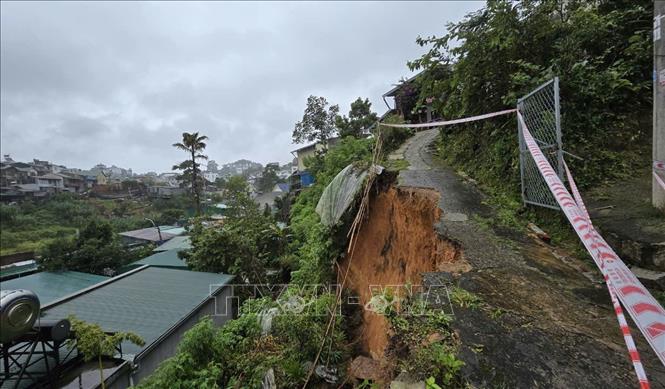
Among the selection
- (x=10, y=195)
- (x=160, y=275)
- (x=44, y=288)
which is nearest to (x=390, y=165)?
(x=160, y=275)

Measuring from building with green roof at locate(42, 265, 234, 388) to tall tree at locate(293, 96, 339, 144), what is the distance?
512 inches

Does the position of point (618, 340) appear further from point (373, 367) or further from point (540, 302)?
point (373, 367)

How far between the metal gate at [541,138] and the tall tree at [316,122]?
52.1ft

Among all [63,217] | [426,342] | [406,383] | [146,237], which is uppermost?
[426,342]

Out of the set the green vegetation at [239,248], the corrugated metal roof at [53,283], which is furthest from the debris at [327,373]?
the corrugated metal roof at [53,283]

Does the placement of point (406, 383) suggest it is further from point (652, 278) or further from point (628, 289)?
point (652, 278)

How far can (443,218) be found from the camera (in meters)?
3.62

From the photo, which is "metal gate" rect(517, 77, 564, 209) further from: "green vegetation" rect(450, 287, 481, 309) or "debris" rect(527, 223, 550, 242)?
"green vegetation" rect(450, 287, 481, 309)

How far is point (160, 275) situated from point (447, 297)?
9098mm

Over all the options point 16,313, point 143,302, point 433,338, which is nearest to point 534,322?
point 433,338

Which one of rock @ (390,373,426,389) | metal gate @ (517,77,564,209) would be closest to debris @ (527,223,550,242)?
metal gate @ (517,77,564,209)

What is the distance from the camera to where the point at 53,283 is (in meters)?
11.0

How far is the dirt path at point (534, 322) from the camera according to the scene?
4.72 feet

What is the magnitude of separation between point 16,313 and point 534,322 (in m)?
5.43
